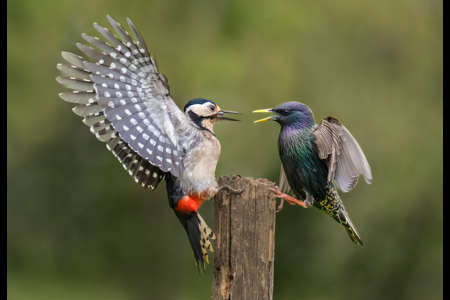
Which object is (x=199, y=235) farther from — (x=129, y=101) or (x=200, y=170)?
(x=129, y=101)

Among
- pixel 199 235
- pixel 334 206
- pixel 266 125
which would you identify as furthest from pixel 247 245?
pixel 266 125

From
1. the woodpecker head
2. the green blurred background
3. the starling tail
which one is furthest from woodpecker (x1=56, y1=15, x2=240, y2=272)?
the green blurred background

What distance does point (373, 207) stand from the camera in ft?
23.3

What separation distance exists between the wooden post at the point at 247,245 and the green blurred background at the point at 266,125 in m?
2.82

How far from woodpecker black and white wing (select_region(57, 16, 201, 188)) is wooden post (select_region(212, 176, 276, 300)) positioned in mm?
424

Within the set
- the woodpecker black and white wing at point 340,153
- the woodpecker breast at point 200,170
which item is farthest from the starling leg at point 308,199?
the woodpecker breast at point 200,170

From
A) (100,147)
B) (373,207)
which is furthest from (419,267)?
(100,147)

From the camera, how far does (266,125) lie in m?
6.80

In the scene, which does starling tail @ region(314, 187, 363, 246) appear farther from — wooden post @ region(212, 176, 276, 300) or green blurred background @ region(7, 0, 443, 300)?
green blurred background @ region(7, 0, 443, 300)

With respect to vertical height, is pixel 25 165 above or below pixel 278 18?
below

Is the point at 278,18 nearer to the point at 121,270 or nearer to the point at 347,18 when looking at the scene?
the point at 347,18

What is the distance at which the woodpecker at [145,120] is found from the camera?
381 cm

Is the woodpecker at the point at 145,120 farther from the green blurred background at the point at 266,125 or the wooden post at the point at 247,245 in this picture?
the green blurred background at the point at 266,125

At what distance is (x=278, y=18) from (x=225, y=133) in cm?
140
